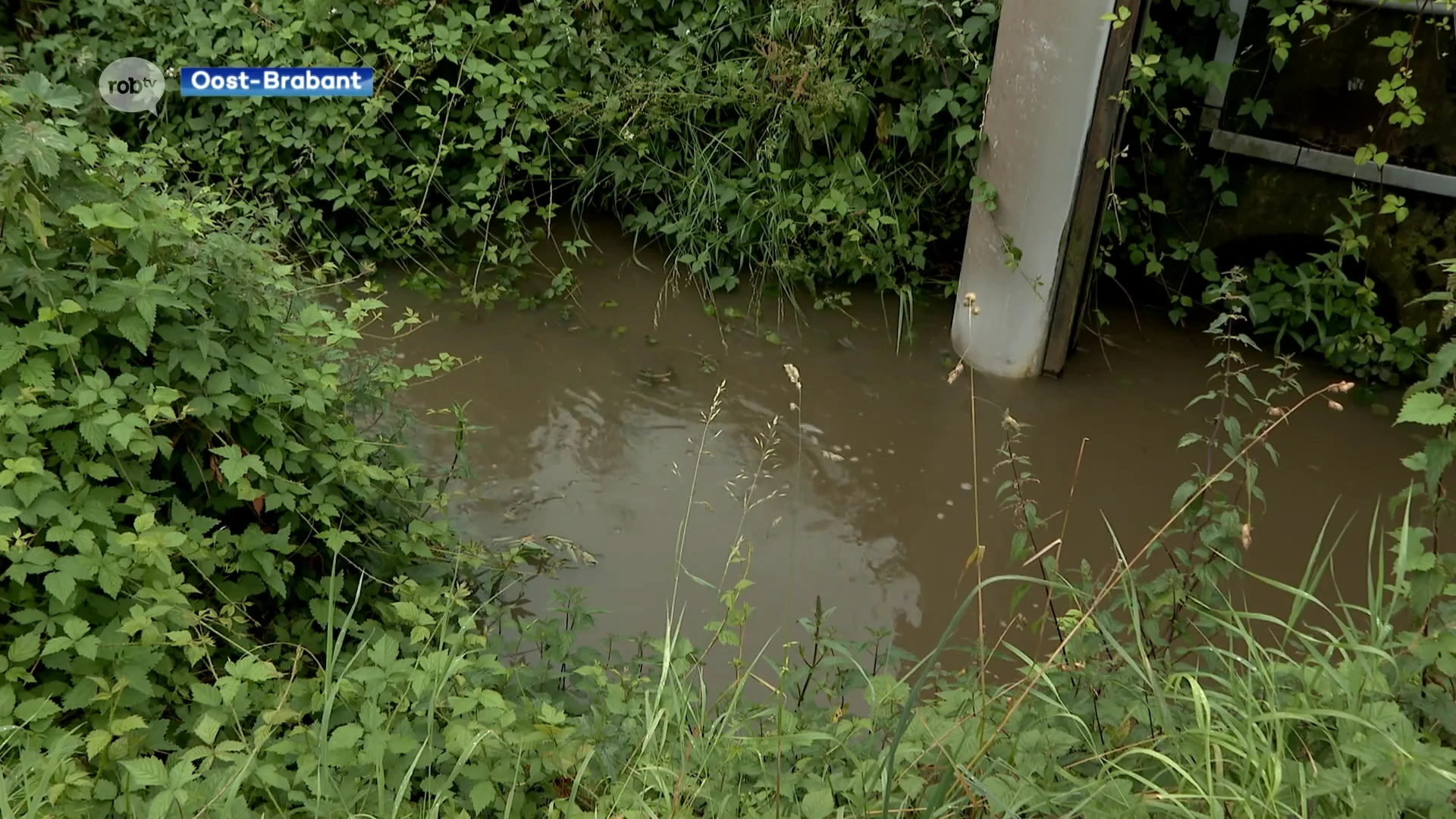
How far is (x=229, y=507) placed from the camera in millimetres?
3021

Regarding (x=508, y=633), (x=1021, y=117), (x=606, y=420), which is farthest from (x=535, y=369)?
(x=1021, y=117)

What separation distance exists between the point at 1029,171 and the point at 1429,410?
Answer: 8.70 feet

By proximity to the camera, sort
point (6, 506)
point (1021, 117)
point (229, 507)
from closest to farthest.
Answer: point (6, 506)
point (229, 507)
point (1021, 117)

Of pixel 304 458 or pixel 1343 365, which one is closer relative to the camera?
pixel 304 458

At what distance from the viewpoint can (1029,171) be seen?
4.61 m

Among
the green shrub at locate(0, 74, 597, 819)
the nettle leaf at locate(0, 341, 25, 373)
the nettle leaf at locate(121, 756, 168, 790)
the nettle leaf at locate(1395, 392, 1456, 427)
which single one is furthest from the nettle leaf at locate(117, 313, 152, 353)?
the nettle leaf at locate(1395, 392, 1456, 427)

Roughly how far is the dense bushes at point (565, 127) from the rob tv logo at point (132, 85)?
9 centimetres

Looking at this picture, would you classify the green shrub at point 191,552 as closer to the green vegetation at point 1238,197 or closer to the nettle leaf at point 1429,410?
the nettle leaf at point 1429,410

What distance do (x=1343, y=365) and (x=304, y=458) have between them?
4.36 meters

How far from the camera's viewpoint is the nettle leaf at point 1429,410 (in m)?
2.13

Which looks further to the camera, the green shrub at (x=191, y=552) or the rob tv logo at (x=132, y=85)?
the rob tv logo at (x=132, y=85)

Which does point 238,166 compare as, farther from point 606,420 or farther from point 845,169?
point 845,169

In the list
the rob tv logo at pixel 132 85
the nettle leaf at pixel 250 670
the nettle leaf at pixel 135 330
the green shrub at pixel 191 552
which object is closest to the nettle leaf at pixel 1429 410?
the green shrub at pixel 191 552

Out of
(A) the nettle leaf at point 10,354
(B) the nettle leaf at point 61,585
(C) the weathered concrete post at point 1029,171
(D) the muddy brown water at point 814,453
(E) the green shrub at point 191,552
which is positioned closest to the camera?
(E) the green shrub at point 191,552
